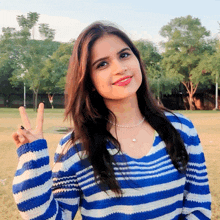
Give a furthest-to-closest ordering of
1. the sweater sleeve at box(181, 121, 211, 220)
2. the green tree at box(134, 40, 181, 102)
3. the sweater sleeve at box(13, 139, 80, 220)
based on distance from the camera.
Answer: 1. the green tree at box(134, 40, 181, 102)
2. the sweater sleeve at box(181, 121, 211, 220)
3. the sweater sleeve at box(13, 139, 80, 220)

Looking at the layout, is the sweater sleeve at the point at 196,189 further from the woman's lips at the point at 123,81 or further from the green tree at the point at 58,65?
the green tree at the point at 58,65

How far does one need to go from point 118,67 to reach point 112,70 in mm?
33

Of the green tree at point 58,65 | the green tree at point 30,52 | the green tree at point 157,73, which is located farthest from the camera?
the green tree at point 157,73

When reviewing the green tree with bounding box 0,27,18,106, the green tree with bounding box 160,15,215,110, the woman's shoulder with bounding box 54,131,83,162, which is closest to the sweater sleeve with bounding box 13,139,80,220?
the woman's shoulder with bounding box 54,131,83,162

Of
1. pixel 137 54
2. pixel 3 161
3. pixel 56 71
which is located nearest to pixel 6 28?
pixel 56 71

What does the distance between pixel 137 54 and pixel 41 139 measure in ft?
2.21

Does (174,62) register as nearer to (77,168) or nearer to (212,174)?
(212,174)

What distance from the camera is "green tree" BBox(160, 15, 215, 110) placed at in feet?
101

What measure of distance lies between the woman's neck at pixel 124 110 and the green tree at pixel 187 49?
2972 centimetres

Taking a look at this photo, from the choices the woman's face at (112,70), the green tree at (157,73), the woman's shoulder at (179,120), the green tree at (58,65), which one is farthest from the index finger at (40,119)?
the green tree at (58,65)

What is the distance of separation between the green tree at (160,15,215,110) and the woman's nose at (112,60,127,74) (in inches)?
1175

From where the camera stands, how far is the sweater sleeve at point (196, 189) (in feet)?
4.70

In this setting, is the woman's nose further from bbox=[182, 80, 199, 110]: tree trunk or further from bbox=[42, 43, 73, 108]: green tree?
bbox=[182, 80, 199, 110]: tree trunk

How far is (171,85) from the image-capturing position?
100 ft
